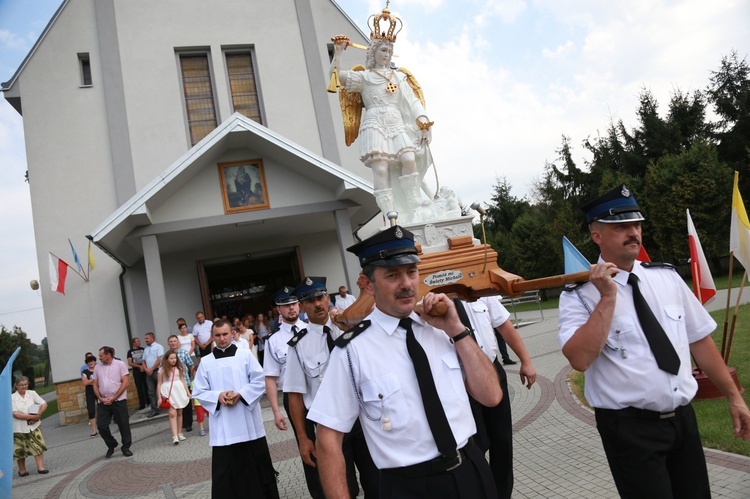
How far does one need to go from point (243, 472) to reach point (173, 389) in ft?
16.8

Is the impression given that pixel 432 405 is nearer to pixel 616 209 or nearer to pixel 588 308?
pixel 588 308

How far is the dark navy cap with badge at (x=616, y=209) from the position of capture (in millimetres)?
2709

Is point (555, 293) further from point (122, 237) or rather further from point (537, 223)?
point (122, 237)

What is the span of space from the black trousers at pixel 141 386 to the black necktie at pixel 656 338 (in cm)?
1308

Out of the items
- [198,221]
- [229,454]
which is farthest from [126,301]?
[229,454]

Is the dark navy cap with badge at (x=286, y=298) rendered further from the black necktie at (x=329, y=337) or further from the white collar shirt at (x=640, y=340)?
the white collar shirt at (x=640, y=340)

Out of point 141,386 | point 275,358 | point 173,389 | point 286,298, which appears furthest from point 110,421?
point 286,298

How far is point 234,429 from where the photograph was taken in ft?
16.5

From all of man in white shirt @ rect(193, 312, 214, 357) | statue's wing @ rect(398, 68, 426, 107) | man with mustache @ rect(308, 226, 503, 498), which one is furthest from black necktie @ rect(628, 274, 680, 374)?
man in white shirt @ rect(193, 312, 214, 357)

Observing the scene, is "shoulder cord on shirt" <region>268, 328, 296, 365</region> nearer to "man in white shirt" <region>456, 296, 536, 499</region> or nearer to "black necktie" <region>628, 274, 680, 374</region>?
"man in white shirt" <region>456, 296, 536, 499</region>

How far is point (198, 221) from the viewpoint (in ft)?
40.9

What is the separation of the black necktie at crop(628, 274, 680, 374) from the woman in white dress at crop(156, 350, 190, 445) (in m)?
8.77

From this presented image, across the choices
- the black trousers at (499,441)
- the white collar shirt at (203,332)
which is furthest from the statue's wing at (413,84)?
the white collar shirt at (203,332)

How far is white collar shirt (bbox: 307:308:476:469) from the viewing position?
210 centimetres
